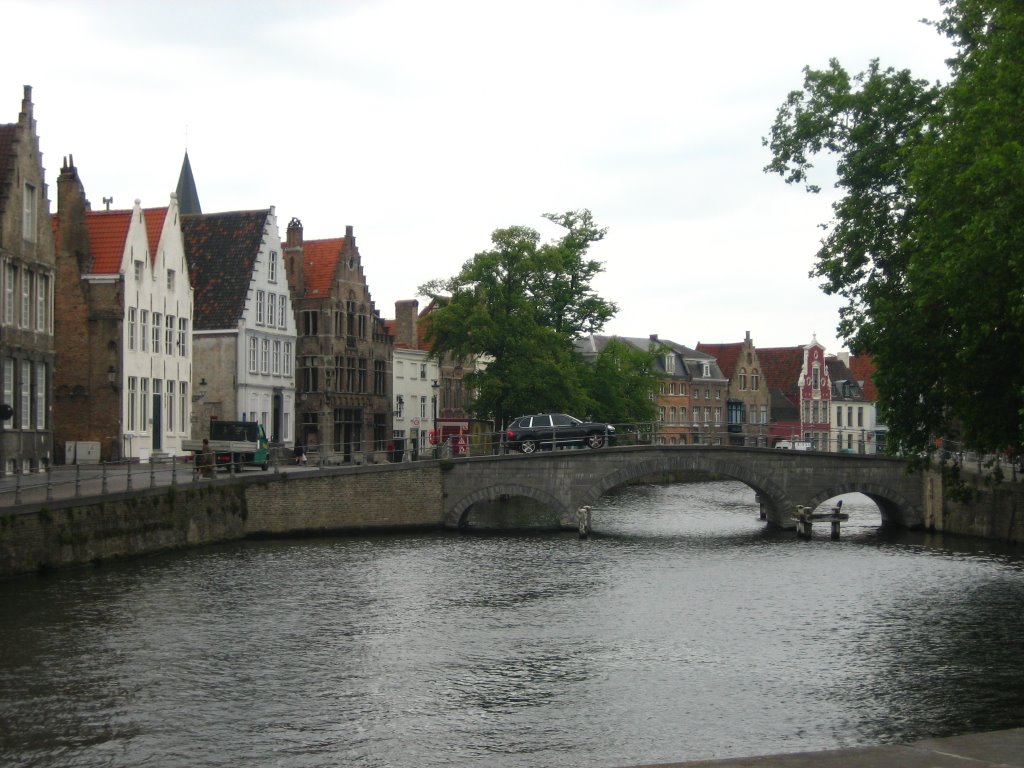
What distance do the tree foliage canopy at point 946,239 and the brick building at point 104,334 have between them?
2723 cm

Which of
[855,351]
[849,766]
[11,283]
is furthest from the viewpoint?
[11,283]

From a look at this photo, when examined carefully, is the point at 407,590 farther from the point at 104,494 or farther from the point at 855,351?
the point at 855,351

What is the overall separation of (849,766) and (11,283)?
118 feet

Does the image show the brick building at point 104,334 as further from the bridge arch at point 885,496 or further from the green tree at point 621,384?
the bridge arch at point 885,496

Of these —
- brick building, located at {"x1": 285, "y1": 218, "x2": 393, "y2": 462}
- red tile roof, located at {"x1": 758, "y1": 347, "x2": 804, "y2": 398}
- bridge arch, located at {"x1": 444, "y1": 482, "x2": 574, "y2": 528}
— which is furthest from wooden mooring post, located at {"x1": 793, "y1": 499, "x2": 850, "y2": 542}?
red tile roof, located at {"x1": 758, "y1": 347, "x2": 804, "y2": 398}

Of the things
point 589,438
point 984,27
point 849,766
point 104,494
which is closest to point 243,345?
point 589,438

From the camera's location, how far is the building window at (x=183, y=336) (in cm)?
6156

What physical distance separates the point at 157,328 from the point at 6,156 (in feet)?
56.5

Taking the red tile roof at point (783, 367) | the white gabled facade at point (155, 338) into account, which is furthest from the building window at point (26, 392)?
the red tile roof at point (783, 367)

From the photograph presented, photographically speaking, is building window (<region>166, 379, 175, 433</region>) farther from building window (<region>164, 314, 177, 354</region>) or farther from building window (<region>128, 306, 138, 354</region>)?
building window (<region>128, 306, 138, 354</region>)

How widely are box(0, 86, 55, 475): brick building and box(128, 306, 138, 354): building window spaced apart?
10789 mm

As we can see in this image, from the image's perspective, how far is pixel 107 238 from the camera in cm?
5653

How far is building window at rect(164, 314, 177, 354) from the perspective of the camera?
60.0m

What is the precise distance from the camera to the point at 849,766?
1117 cm
